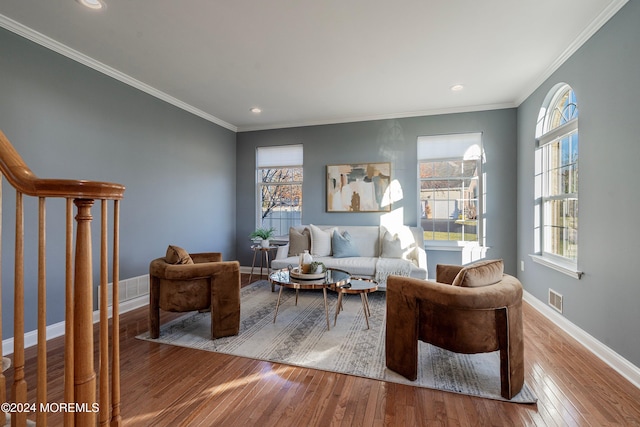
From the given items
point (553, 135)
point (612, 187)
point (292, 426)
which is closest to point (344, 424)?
point (292, 426)

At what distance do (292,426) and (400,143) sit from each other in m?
4.18

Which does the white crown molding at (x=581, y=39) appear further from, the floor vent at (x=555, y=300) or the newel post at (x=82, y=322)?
the newel post at (x=82, y=322)

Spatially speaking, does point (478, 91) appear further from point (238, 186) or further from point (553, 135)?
point (238, 186)

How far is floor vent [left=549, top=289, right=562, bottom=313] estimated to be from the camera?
3188 mm

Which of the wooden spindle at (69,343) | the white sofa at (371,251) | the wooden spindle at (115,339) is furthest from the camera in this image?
the white sofa at (371,251)

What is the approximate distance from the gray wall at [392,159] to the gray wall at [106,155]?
1.87 ft

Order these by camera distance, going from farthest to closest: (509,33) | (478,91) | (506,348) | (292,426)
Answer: (478,91)
(509,33)
(506,348)
(292,426)

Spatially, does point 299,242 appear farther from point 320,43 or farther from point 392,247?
point 320,43

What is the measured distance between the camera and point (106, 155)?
3389mm

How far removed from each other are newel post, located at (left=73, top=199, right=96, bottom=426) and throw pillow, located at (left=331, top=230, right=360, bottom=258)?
3690 mm

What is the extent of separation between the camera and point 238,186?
5.79 m

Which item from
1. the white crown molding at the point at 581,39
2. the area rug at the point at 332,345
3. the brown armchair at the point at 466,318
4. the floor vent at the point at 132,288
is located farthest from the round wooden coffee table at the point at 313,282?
the white crown molding at the point at 581,39

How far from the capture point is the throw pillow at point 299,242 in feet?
15.7

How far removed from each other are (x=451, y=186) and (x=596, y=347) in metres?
2.69
